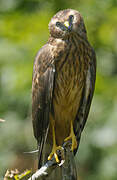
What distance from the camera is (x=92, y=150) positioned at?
7.32 m

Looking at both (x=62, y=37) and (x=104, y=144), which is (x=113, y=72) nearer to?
(x=104, y=144)

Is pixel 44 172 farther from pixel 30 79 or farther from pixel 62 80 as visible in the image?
pixel 30 79

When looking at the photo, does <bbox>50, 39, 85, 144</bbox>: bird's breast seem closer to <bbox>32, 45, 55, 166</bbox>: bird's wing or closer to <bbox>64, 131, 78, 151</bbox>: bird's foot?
<bbox>32, 45, 55, 166</bbox>: bird's wing

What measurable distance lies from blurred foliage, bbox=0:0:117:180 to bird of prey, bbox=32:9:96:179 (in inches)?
48.7

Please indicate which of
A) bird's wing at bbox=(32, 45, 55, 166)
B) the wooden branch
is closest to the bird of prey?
bird's wing at bbox=(32, 45, 55, 166)

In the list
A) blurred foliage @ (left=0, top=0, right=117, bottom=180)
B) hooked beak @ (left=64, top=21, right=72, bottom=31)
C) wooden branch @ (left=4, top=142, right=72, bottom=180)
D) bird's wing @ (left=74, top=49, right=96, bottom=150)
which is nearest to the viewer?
wooden branch @ (left=4, top=142, right=72, bottom=180)

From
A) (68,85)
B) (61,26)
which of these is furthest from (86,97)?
(61,26)

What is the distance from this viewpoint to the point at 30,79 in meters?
6.50

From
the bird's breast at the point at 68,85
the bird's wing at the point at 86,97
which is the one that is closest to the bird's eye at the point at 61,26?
the bird's breast at the point at 68,85

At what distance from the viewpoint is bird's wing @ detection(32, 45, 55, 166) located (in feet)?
16.6

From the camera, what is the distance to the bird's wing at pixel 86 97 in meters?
5.22

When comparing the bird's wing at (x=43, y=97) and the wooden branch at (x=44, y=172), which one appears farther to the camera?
the bird's wing at (x=43, y=97)

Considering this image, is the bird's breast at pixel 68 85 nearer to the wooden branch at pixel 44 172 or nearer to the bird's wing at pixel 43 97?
the bird's wing at pixel 43 97

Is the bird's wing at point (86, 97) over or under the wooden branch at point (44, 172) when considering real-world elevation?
over
